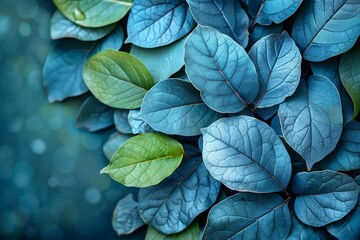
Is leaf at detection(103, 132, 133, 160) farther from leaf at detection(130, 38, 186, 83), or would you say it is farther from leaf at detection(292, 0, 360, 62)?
leaf at detection(292, 0, 360, 62)

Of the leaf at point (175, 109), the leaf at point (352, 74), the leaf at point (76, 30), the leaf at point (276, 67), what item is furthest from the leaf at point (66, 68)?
the leaf at point (352, 74)

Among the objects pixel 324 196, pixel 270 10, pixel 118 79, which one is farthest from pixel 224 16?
pixel 324 196

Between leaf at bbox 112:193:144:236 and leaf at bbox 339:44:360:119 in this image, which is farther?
leaf at bbox 112:193:144:236

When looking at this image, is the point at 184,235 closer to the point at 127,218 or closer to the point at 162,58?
the point at 127,218

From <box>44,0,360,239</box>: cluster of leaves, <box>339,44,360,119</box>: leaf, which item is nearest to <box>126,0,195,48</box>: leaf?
<box>44,0,360,239</box>: cluster of leaves

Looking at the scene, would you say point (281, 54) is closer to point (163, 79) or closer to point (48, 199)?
point (163, 79)
